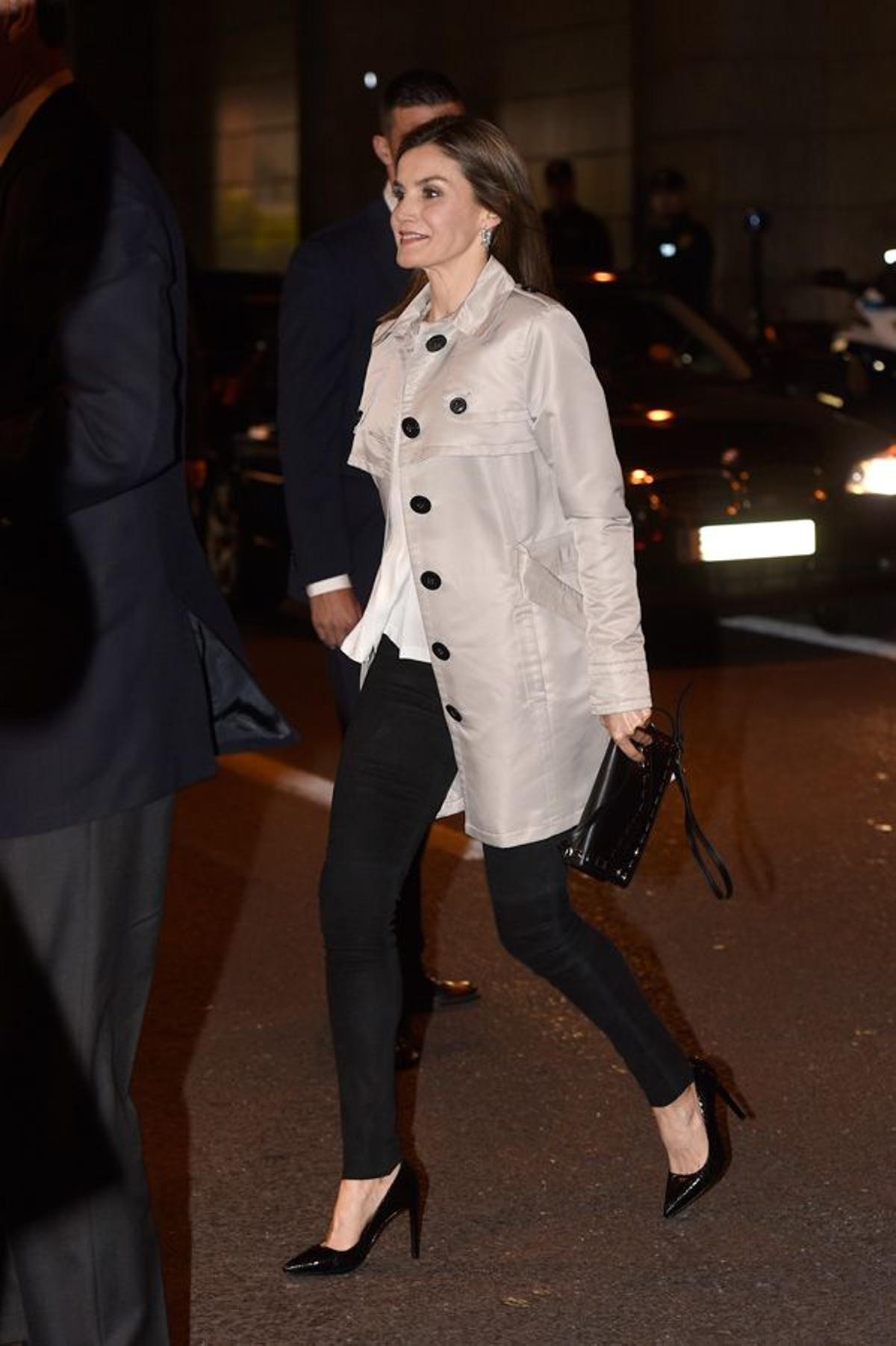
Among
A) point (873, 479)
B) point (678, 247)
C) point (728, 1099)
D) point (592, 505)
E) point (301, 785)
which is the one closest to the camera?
point (592, 505)

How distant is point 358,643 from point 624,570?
1.72 ft

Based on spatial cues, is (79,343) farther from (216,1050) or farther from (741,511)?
(741,511)

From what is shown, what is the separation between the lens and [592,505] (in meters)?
4.09

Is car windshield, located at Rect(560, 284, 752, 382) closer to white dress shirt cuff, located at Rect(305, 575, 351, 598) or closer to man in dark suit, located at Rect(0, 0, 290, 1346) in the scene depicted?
white dress shirt cuff, located at Rect(305, 575, 351, 598)

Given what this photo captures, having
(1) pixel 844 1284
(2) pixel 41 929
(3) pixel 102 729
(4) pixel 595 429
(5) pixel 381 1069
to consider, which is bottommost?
(1) pixel 844 1284

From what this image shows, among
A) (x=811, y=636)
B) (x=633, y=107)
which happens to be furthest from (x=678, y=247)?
(x=633, y=107)

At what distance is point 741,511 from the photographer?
990 cm

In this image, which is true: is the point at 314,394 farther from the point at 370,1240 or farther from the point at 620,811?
the point at 370,1240

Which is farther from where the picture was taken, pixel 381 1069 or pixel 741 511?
pixel 741 511

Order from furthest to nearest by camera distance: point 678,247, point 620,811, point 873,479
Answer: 1. point 678,247
2. point 873,479
3. point 620,811

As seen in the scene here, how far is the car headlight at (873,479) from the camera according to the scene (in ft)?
33.3

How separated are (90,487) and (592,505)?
1.28 metres

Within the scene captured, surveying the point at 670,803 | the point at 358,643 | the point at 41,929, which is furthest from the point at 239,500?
the point at 41,929

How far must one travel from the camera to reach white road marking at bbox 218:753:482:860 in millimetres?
7219
